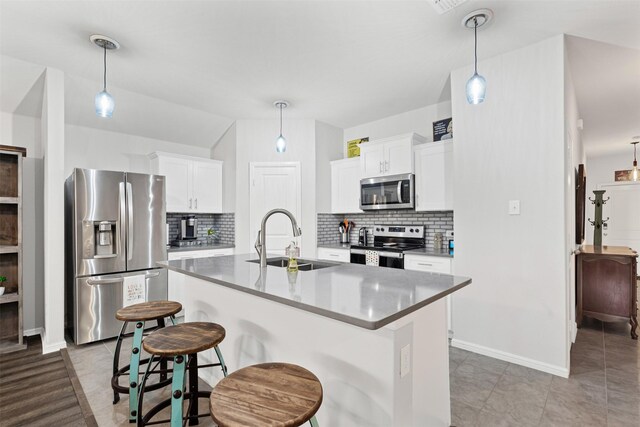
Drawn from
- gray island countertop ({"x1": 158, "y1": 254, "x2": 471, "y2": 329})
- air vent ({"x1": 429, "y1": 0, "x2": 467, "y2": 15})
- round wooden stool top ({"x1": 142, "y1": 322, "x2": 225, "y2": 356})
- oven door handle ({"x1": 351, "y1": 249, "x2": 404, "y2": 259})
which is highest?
air vent ({"x1": 429, "y1": 0, "x2": 467, "y2": 15})

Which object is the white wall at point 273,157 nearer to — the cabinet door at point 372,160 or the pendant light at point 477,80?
the cabinet door at point 372,160

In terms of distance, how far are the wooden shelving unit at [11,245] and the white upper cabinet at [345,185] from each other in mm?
3498

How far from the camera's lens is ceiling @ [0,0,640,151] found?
7.14 feet

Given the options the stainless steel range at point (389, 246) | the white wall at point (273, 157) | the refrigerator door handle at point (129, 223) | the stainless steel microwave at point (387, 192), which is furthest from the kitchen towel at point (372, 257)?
the refrigerator door handle at point (129, 223)

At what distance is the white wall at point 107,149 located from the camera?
379 centimetres

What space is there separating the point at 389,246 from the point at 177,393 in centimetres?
293

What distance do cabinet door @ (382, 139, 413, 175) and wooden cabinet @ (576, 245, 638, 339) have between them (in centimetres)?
211

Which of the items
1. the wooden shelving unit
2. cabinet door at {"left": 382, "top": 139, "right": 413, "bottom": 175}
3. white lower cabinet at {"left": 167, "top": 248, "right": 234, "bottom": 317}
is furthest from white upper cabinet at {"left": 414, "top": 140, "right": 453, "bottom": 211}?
the wooden shelving unit

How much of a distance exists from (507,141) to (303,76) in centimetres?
196

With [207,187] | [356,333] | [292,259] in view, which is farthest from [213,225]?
[356,333]

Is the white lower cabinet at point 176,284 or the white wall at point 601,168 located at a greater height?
the white wall at point 601,168

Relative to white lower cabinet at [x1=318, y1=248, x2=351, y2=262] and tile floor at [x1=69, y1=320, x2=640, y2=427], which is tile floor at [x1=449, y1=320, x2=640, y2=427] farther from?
white lower cabinet at [x1=318, y1=248, x2=351, y2=262]

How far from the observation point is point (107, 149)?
4.03 metres

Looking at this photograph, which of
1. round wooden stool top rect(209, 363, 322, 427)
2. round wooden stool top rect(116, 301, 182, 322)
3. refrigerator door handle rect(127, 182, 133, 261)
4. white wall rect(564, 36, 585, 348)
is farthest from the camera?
refrigerator door handle rect(127, 182, 133, 261)
